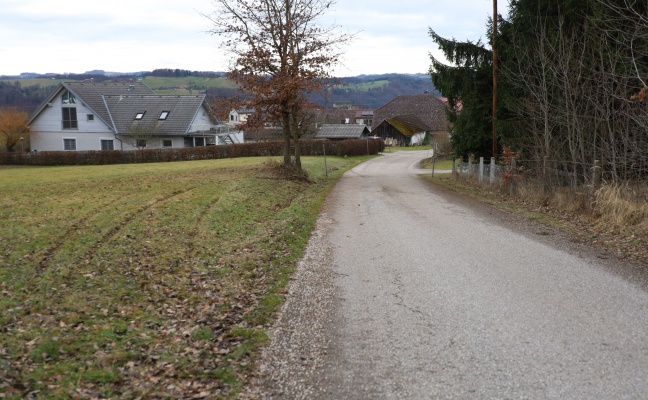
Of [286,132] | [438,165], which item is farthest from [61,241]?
[438,165]

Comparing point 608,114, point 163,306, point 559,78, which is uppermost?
point 559,78

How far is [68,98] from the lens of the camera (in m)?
57.6

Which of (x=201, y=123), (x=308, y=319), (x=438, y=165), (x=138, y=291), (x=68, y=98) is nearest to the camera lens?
(x=308, y=319)

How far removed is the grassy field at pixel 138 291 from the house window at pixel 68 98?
143ft

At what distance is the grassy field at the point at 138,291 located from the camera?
5.52 meters

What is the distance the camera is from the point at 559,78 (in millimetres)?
17328

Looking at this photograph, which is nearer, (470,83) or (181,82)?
(470,83)

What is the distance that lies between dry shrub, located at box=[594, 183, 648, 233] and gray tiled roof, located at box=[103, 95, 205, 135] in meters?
48.1

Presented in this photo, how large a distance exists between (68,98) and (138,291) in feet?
182

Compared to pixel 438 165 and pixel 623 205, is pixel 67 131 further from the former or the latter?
pixel 623 205

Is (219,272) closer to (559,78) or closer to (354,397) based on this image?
(354,397)

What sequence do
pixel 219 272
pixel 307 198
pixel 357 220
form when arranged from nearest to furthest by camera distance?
pixel 219 272 → pixel 357 220 → pixel 307 198

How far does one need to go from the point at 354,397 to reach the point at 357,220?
10.4 m

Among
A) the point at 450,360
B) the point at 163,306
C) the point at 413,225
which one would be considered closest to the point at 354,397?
the point at 450,360
